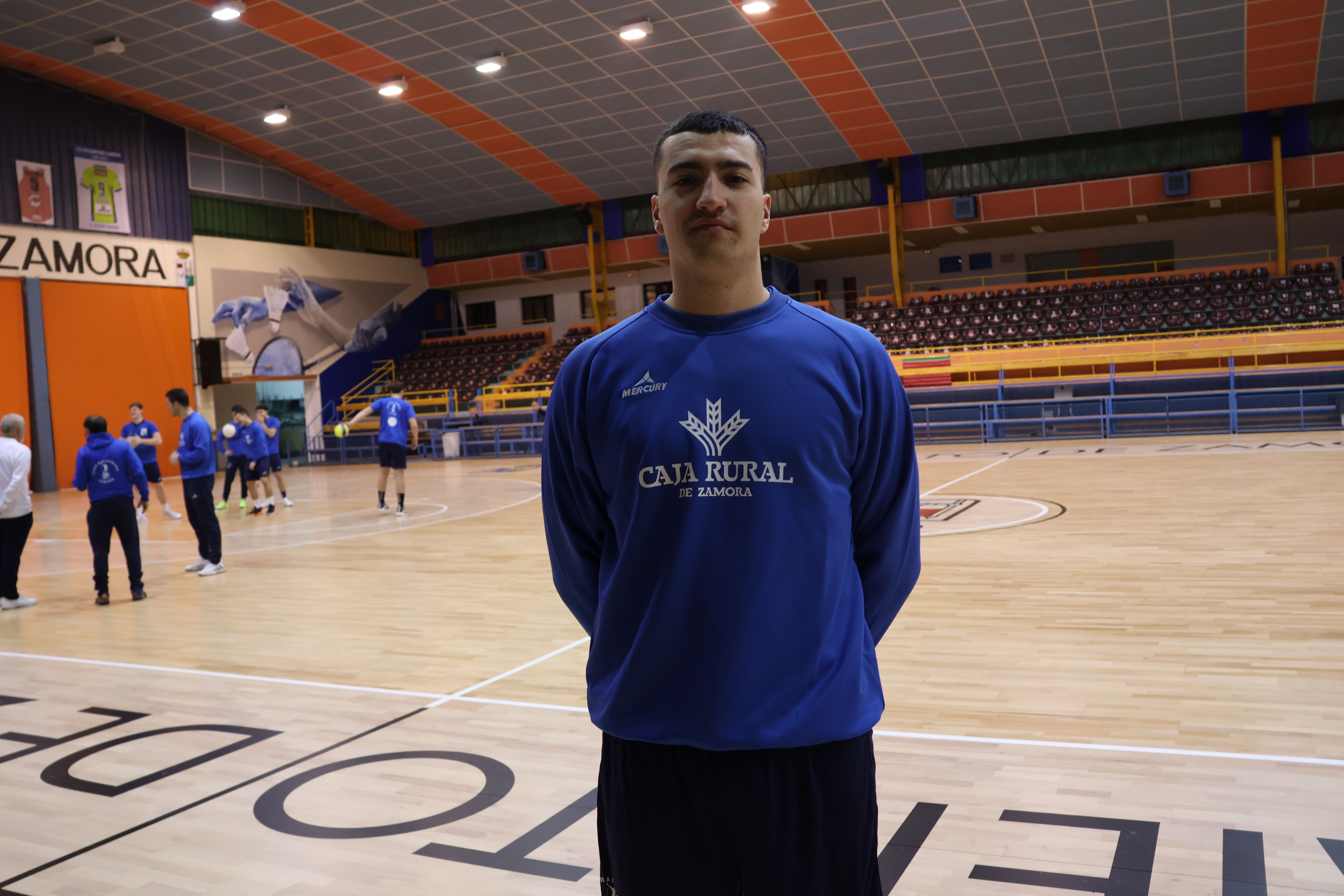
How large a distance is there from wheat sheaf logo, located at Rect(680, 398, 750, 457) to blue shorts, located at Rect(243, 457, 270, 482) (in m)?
14.0

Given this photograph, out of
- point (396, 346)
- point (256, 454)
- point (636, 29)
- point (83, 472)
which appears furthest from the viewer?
point (396, 346)

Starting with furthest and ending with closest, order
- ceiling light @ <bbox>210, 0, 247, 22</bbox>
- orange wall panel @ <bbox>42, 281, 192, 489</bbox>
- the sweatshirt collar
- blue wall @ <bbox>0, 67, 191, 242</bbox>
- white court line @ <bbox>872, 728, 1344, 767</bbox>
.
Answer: orange wall panel @ <bbox>42, 281, 192, 489</bbox>
blue wall @ <bbox>0, 67, 191, 242</bbox>
ceiling light @ <bbox>210, 0, 247, 22</bbox>
white court line @ <bbox>872, 728, 1344, 767</bbox>
the sweatshirt collar

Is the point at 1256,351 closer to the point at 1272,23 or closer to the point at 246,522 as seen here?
the point at 1272,23

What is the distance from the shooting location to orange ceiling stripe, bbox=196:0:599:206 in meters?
18.9

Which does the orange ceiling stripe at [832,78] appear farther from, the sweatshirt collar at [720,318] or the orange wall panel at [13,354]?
the sweatshirt collar at [720,318]

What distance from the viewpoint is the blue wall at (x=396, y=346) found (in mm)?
29906

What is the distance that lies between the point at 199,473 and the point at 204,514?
15.0 inches

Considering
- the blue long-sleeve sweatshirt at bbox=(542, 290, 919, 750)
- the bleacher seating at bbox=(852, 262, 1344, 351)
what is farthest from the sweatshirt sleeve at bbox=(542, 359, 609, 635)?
the bleacher seating at bbox=(852, 262, 1344, 351)

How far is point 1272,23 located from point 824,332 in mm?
21635

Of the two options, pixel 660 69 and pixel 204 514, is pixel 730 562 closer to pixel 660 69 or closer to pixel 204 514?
pixel 204 514

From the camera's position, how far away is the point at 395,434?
12.8 m

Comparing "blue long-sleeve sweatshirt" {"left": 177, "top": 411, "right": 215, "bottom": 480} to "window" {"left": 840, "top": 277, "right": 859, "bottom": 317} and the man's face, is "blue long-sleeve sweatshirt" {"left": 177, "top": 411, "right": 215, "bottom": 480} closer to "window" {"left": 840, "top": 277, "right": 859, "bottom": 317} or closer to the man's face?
the man's face

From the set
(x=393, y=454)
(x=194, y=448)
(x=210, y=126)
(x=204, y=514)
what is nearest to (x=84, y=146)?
(x=210, y=126)

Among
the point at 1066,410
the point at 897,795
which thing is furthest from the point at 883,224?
the point at 897,795
